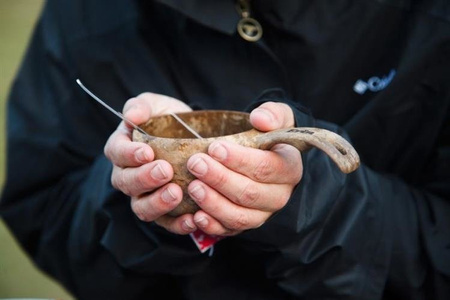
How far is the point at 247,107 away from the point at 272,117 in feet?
0.65

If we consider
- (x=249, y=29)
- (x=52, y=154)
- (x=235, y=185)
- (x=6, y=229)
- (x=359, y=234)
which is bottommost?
(x=6, y=229)

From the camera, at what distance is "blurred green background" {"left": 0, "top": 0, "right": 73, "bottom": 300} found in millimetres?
1698

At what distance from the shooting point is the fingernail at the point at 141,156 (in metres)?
0.90

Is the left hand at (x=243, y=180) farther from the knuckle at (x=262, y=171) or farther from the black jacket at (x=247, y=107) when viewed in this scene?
the black jacket at (x=247, y=107)

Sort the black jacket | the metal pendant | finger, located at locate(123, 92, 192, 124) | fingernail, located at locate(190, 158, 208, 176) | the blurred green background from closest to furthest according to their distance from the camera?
fingernail, located at locate(190, 158, 208, 176) → finger, located at locate(123, 92, 192, 124) → the black jacket → the metal pendant → the blurred green background

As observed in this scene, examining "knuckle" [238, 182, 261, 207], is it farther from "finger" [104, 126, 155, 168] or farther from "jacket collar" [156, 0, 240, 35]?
"jacket collar" [156, 0, 240, 35]

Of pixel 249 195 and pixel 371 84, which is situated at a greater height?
pixel 371 84

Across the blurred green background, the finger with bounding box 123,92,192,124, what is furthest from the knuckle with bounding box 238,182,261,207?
the blurred green background

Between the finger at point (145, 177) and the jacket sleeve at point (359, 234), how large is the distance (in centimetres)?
20

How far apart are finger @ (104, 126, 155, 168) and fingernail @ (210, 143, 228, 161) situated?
0.29ft

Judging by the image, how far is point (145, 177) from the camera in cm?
90

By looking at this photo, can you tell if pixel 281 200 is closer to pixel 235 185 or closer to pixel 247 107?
pixel 235 185

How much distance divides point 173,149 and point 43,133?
2.01 feet

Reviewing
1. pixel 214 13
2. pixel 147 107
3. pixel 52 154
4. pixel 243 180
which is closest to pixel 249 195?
pixel 243 180
